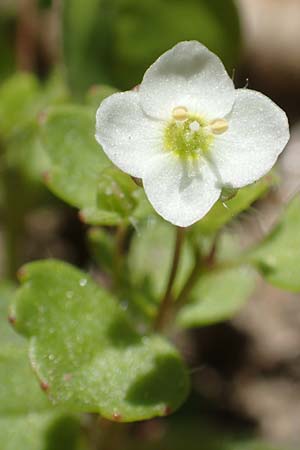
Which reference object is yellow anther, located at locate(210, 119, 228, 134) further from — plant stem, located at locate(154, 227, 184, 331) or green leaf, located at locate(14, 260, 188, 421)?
green leaf, located at locate(14, 260, 188, 421)

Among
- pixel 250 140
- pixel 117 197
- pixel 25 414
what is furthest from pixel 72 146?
pixel 25 414

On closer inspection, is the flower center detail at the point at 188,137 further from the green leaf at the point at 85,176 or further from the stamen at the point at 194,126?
the green leaf at the point at 85,176

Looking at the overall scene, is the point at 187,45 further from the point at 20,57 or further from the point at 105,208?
the point at 20,57

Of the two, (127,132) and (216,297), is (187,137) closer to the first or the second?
(127,132)

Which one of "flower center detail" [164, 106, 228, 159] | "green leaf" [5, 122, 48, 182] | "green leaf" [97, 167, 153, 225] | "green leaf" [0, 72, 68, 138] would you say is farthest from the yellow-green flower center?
"green leaf" [5, 122, 48, 182]

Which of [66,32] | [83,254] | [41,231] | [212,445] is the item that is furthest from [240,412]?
[66,32]

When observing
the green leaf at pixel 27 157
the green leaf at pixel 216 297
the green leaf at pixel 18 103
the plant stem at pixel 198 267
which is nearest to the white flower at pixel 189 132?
the plant stem at pixel 198 267
